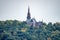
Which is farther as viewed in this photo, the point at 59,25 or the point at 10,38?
the point at 59,25

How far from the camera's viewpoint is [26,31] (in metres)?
3.04

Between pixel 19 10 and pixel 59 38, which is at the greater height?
pixel 19 10

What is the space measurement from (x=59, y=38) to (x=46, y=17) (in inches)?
19.9

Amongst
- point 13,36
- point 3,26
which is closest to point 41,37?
point 13,36

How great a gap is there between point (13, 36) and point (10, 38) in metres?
0.07

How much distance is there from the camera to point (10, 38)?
2885 millimetres

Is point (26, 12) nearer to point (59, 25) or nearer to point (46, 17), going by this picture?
point (46, 17)

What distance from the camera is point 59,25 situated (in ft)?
10.3

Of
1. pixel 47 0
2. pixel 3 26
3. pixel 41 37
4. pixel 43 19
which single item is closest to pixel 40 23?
pixel 43 19

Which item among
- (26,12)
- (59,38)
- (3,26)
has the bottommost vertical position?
(59,38)

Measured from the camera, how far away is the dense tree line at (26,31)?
294 centimetres

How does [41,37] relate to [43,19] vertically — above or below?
below

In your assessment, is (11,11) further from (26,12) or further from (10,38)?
(10,38)

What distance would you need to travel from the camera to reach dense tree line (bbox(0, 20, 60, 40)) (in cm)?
294
